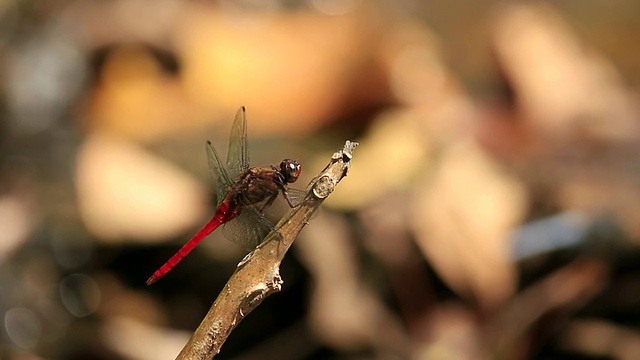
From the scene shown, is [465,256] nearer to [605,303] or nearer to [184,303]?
[605,303]

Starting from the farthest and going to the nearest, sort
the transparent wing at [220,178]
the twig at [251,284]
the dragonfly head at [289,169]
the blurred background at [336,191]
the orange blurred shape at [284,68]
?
the orange blurred shape at [284,68]
the blurred background at [336,191]
the transparent wing at [220,178]
the dragonfly head at [289,169]
the twig at [251,284]

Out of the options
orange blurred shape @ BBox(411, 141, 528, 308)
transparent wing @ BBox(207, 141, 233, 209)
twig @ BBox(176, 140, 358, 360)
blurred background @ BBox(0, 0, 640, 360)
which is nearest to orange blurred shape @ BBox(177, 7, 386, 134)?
blurred background @ BBox(0, 0, 640, 360)

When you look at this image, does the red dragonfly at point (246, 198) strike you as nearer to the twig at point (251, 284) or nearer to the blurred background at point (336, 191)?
the twig at point (251, 284)

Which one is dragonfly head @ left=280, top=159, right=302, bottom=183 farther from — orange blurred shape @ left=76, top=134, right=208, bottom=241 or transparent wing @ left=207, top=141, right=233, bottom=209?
orange blurred shape @ left=76, top=134, right=208, bottom=241

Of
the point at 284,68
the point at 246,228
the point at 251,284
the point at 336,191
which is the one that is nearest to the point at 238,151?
the point at 246,228

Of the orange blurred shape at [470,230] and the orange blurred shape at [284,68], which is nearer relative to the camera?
the orange blurred shape at [470,230]

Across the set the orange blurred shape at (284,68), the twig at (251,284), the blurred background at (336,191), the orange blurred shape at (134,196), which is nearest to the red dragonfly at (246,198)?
the twig at (251,284)

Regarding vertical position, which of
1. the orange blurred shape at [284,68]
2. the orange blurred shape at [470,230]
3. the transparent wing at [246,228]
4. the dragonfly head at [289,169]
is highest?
the orange blurred shape at [284,68]

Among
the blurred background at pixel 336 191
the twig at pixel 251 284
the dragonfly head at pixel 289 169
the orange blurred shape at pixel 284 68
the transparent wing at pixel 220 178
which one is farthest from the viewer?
the orange blurred shape at pixel 284 68
